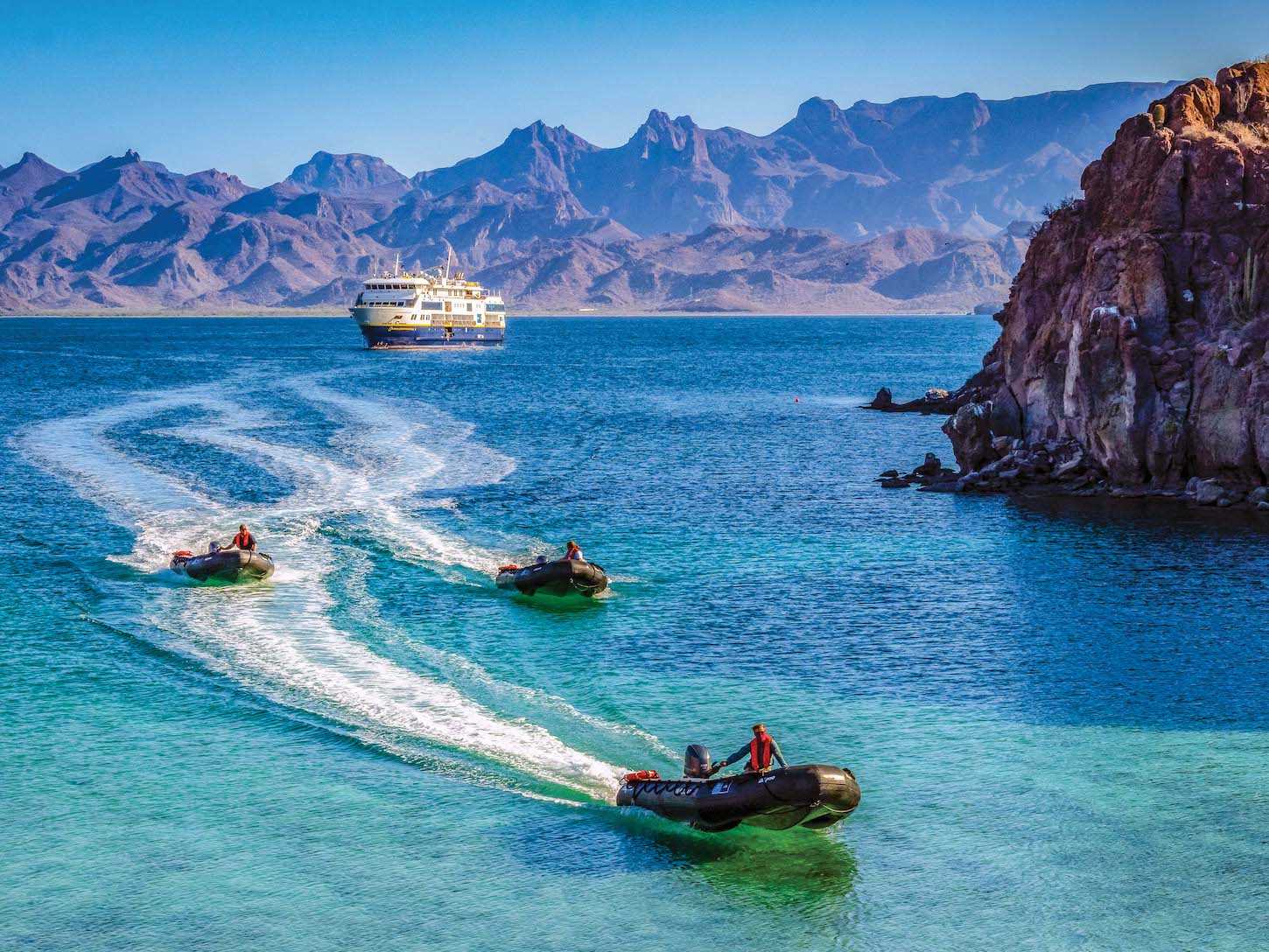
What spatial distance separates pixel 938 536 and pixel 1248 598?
13690mm

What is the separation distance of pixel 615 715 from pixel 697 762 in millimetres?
5909

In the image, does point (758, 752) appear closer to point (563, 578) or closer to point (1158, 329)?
point (563, 578)

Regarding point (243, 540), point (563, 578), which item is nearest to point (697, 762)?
point (563, 578)

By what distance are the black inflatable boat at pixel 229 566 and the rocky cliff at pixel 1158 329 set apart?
115ft

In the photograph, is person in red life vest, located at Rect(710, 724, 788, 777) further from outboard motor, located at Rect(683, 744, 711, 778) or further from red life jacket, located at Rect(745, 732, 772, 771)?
outboard motor, located at Rect(683, 744, 711, 778)

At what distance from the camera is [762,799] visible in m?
27.0

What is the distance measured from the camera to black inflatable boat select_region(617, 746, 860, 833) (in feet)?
87.6

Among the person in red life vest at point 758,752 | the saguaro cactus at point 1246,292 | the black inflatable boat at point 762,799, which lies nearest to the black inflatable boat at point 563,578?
the black inflatable boat at point 762,799

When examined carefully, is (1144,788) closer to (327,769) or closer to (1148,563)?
(327,769)

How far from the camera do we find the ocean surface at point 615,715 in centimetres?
2466

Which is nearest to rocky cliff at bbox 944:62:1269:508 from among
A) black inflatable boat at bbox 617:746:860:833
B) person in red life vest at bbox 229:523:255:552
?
person in red life vest at bbox 229:523:255:552

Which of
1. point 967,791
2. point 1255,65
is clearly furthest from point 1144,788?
point 1255,65

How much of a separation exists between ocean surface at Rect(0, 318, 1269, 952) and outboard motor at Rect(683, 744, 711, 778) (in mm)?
1267

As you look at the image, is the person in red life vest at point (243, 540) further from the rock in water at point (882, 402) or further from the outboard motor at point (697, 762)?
the rock in water at point (882, 402)
